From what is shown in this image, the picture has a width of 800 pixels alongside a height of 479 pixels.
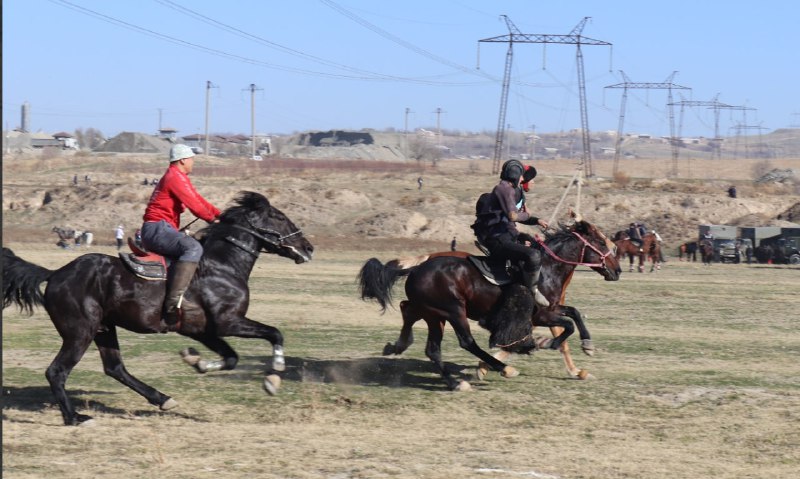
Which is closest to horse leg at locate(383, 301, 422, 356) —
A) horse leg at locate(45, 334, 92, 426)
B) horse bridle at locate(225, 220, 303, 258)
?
horse bridle at locate(225, 220, 303, 258)

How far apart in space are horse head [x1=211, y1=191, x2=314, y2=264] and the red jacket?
48cm

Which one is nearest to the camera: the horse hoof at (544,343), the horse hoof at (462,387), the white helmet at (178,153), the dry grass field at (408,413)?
the dry grass field at (408,413)

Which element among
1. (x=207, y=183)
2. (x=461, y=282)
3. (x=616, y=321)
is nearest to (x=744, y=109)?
(x=207, y=183)

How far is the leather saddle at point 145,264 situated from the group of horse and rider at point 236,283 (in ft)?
0.04

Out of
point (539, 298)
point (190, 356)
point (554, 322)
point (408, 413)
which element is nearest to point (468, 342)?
point (539, 298)

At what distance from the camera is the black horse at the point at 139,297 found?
9859 millimetres

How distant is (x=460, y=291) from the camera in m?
12.5

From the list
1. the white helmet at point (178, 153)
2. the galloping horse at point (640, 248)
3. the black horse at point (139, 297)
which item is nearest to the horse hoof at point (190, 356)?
the black horse at point (139, 297)

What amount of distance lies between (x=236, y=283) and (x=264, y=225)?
0.84 m

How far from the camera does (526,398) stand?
11.6 meters

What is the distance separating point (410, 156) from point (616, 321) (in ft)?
441

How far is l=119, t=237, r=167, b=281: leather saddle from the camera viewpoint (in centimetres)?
1011

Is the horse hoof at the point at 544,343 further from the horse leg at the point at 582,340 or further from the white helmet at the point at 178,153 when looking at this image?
the white helmet at the point at 178,153

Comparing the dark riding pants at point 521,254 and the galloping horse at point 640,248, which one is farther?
the galloping horse at point 640,248
